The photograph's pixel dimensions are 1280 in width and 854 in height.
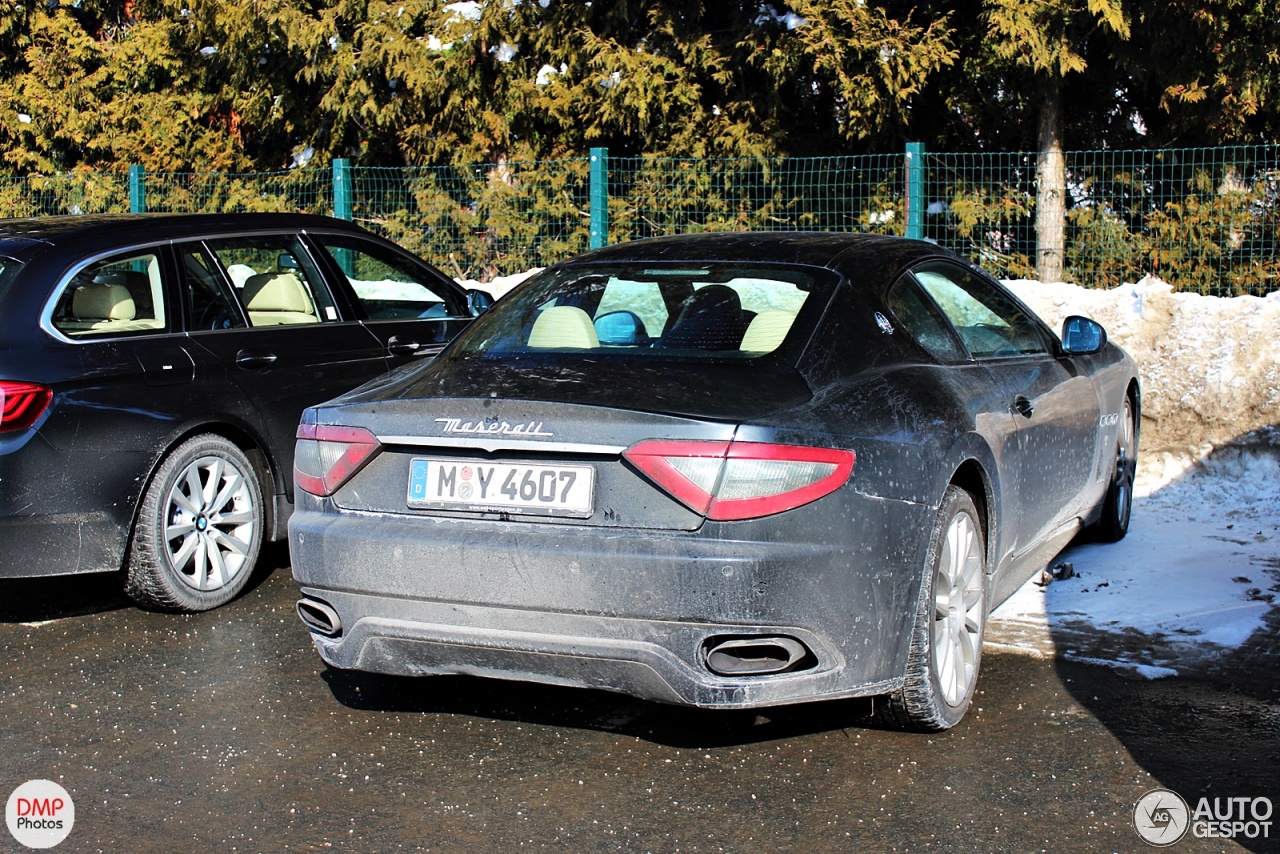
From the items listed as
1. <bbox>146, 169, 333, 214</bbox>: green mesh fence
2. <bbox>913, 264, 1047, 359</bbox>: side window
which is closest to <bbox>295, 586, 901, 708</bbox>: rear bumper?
<bbox>913, 264, 1047, 359</bbox>: side window

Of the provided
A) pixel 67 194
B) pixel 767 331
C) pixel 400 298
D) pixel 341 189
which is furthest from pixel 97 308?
pixel 67 194

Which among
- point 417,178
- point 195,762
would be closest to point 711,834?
point 195,762

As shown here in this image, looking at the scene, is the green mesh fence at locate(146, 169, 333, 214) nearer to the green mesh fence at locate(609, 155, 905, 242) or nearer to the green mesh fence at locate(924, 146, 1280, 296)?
the green mesh fence at locate(609, 155, 905, 242)

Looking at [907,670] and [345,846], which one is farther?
[907,670]

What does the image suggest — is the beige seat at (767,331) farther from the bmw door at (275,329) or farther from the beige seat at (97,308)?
the beige seat at (97,308)

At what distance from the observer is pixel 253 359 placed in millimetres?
6156

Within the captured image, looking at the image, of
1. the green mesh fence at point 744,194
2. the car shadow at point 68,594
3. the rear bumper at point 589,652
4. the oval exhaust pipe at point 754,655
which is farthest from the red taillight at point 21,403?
the green mesh fence at point 744,194

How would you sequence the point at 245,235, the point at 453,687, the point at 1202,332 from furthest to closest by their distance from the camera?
the point at 1202,332 → the point at 245,235 → the point at 453,687

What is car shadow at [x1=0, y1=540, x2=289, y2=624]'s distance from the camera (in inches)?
235

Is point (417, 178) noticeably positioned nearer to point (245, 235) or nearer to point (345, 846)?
point (245, 235)

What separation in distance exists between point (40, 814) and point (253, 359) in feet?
8.89

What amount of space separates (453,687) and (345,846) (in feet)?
4.24

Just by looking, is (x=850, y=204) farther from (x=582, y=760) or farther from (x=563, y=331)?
(x=582, y=760)

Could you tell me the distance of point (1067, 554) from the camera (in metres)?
6.68
